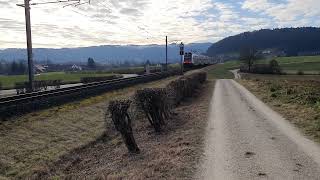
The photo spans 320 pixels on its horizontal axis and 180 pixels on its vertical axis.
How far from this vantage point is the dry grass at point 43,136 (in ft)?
45.7

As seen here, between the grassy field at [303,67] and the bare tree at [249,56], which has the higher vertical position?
the bare tree at [249,56]

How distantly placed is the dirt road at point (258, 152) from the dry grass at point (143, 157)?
454 millimetres

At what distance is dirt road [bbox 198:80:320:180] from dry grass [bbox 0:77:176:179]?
16.0 ft

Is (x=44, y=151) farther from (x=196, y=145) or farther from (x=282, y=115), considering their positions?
(x=282, y=115)

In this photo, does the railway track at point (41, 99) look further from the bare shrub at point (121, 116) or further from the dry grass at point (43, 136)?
the bare shrub at point (121, 116)

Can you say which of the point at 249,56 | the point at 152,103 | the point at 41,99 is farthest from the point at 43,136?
the point at 249,56

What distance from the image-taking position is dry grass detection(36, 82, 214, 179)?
442 inches

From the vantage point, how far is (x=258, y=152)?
13.0 metres

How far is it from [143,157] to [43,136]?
584cm

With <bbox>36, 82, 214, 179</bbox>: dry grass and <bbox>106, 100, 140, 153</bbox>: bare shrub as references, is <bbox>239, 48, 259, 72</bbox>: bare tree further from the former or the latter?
<bbox>106, 100, 140, 153</bbox>: bare shrub

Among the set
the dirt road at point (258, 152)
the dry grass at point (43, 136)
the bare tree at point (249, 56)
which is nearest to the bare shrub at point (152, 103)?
the dirt road at point (258, 152)

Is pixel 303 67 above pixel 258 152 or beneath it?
beneath

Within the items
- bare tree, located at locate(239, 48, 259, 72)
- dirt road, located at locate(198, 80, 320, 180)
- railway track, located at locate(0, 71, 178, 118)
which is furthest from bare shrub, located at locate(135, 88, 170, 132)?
bare tree, located at locate(239, 48, 259, 72)

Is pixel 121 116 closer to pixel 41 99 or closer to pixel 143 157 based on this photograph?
pixel 143 157
